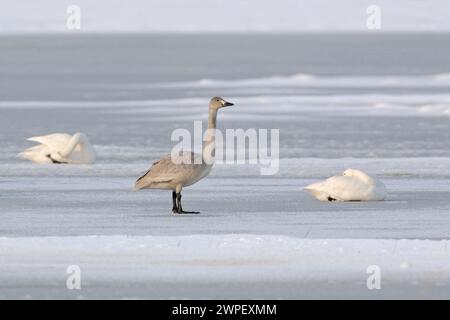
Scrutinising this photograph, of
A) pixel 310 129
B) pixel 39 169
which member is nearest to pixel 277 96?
pixel 310 129

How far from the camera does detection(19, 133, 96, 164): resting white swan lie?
13719 mm

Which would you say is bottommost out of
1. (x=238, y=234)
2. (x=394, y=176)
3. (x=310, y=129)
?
(x=238, y=234)

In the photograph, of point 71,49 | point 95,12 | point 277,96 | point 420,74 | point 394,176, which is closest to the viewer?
point 394,176

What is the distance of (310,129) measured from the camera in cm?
1884

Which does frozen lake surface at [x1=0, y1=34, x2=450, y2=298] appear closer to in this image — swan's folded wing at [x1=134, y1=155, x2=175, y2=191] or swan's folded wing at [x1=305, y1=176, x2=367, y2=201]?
swan's folded wing at [x1=305, y1=176, x2=367, y2=201]

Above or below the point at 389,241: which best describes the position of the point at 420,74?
above

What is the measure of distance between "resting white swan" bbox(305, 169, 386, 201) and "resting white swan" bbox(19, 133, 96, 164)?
11.7ft

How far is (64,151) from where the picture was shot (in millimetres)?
13789

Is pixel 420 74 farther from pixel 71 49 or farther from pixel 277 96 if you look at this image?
pixel 71 49

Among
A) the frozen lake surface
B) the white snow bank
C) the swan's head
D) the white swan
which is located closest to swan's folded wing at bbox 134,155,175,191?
the white swan

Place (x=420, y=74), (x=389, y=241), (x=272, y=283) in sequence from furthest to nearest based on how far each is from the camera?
(x=420, y=74)
(x=389, y=241)
(x=272, y=283)

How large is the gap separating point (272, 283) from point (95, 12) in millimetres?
95560

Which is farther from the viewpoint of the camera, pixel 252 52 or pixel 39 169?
pixel 252 52

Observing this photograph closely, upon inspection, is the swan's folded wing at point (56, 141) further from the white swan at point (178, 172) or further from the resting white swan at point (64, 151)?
the white swan at point (178, 172)
